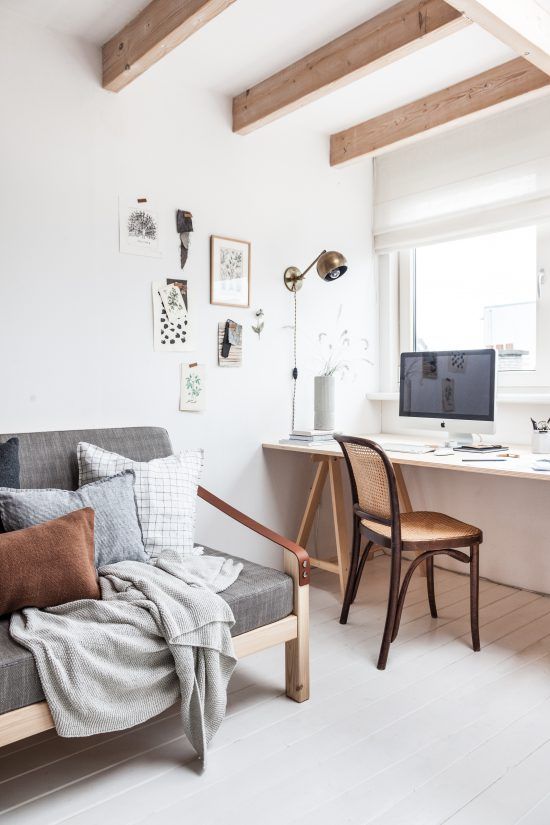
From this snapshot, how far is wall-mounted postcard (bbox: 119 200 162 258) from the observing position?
9.07 ft

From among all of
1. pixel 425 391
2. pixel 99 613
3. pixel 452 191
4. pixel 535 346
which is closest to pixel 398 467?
pixel 425 391

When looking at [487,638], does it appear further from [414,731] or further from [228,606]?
[228,606]

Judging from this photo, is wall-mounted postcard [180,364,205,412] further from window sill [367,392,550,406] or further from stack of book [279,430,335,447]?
window sill [367,392,550,406]

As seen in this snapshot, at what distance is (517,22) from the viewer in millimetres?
1985

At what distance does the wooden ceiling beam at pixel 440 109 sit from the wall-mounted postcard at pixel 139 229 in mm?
1239

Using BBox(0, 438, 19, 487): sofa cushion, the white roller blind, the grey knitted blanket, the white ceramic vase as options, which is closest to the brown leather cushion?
the grey knitted blanket

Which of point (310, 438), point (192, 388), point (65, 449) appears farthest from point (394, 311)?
point (65, 449)

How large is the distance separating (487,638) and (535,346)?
4.81 feet

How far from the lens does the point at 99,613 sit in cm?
177

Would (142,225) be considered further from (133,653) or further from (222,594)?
(133,653)

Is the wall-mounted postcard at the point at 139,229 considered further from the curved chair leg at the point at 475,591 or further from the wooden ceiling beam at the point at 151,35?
the curved chair leg at the point at 475,591

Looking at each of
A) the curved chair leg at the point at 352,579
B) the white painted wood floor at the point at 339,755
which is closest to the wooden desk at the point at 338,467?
the curved chair leg at the point at 352,579

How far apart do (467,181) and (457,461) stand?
1584mm

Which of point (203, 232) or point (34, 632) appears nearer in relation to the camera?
point (34, 632)
